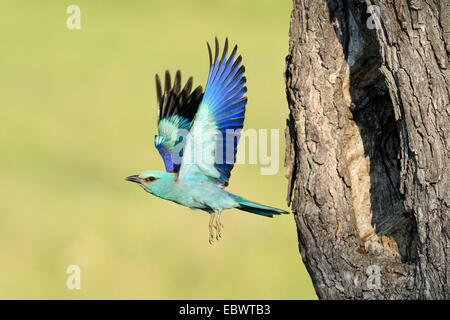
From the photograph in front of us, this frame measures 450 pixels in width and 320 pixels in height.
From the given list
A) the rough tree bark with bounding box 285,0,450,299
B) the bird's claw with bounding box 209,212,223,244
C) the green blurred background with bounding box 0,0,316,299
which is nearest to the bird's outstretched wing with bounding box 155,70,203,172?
the bird's claw with bounding box 209,212,223,244

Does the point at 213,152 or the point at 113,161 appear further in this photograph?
the point at 113,161

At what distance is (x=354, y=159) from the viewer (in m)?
7.11

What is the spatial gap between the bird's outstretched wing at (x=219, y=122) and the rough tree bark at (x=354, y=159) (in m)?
0.52

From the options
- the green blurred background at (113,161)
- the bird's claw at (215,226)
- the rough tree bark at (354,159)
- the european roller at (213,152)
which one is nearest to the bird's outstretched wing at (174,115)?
the european roller at (213,152)

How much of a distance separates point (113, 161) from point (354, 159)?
10.1 metres

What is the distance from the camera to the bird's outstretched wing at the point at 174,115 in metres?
8.18

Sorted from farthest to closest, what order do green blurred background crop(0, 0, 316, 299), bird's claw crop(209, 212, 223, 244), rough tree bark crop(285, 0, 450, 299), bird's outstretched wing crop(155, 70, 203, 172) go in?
green blurred background crop(0, 0, 316, 299)
bird's outstretched wing crop(155, 70, 203, 172)
bird's claw crop(209, 212, 223, 244)
rough tree bark crop(285, 0, 450, 299)

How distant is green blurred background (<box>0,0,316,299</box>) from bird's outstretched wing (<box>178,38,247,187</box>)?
583 cm

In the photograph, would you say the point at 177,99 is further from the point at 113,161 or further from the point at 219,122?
the point at 113,161

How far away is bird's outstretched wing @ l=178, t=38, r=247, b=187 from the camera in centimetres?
732

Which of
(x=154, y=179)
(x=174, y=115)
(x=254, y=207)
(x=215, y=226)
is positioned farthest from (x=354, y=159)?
(x=174, y=115)

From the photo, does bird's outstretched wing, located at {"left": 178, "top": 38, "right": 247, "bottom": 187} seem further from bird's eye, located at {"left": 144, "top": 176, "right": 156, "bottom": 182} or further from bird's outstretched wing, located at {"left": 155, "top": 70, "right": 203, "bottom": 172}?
bird's outstretched wing, located at {"left": 155, "top": 70, "right": 203, "bottom": 172}

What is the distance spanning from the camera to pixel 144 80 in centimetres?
2009

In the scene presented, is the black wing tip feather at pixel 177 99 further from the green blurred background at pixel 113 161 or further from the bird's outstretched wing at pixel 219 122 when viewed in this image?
the green blurred background at pixel 113 161
